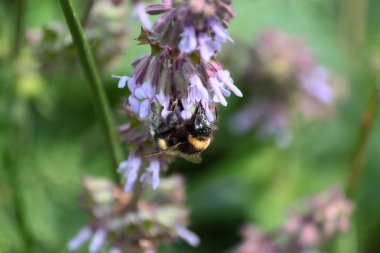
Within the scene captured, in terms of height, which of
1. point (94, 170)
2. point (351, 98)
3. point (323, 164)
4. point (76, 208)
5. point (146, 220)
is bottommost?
point (146, 220)

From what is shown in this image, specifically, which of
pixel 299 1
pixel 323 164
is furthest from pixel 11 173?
pixel 299 1

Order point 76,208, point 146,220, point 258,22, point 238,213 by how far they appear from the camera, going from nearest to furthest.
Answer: point 146,220, point 76,208, point 238,213, point 258,22

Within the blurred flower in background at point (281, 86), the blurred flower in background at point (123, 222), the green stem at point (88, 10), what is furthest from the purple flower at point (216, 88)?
the blurred flower in background at point (281, 86)


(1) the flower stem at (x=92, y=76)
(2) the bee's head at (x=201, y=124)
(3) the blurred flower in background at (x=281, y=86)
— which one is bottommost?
(2) the bee's head at (x=201, y=124)

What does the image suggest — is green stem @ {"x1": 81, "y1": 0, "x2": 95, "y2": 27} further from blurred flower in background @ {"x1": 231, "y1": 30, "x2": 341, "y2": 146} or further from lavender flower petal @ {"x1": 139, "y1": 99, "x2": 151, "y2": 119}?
blurred flower in background @ {"x1": 231, "y1": 30, "x2": 341, "y2": 146}

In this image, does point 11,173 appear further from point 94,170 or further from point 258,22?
point 258,22

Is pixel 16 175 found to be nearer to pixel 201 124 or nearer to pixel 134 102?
pixel 201 124

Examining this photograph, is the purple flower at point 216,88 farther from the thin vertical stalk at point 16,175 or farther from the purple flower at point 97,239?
the thin vertical stalk at point 16,175
